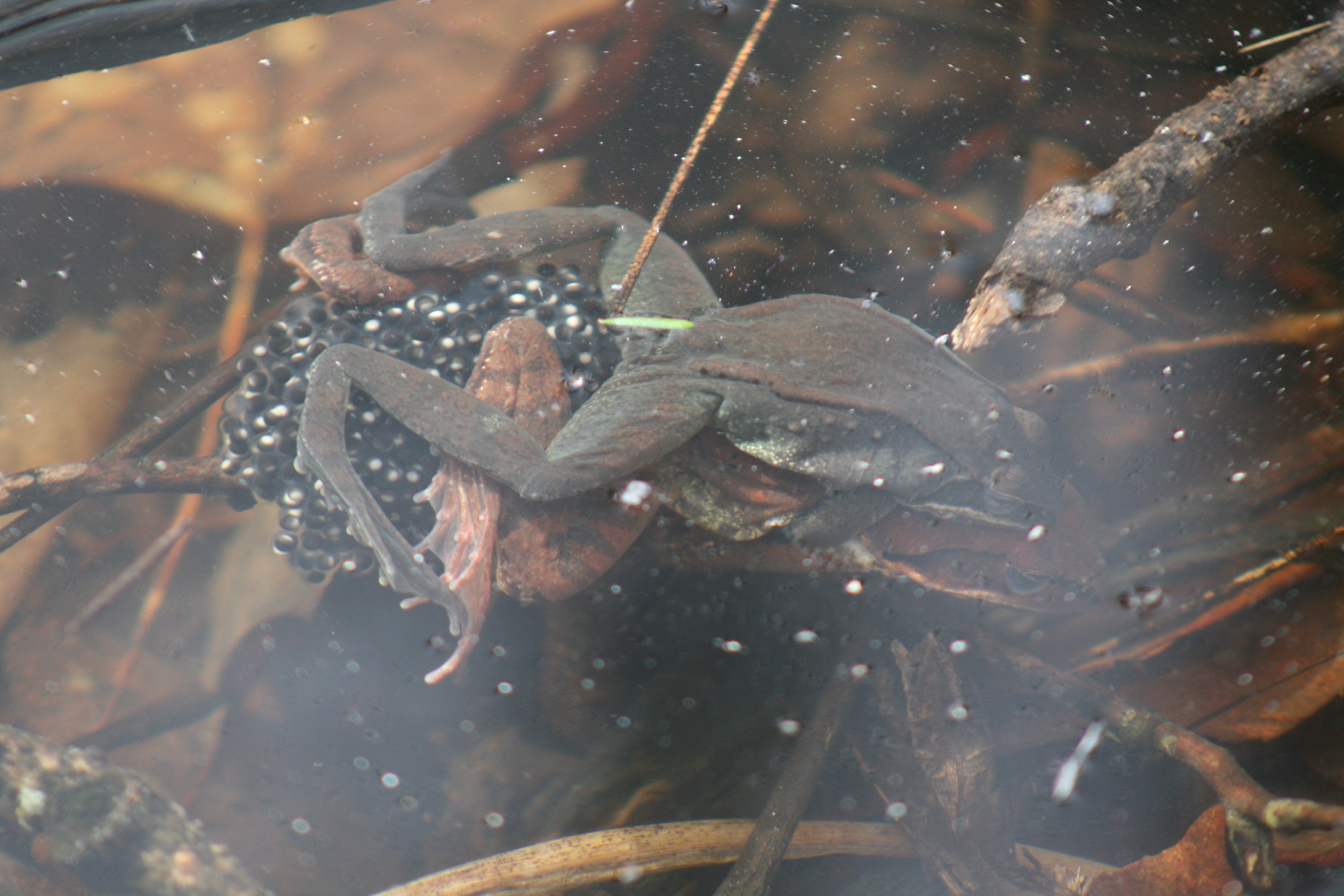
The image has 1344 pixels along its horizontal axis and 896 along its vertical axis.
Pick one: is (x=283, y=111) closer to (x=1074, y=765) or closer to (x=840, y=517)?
(x=840, y=517)

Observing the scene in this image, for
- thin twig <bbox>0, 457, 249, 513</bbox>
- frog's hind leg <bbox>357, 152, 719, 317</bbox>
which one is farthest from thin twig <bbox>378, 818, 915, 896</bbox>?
frog's hind leg <bbox>357, 152, 719, 317</bbox>

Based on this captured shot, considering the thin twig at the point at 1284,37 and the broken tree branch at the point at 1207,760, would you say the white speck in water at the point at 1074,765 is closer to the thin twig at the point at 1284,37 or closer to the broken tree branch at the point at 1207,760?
the broken tree branch at the point at 1207,760

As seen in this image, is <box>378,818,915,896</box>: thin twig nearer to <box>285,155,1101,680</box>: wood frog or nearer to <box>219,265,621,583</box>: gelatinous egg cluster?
<box>285,155,1101,680</box>: wood frog

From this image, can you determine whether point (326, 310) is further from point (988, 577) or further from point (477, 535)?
point (988, 577)

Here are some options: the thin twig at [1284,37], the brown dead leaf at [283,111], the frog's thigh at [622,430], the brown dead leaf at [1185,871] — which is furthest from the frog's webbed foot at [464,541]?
the thin twig at [1284,37]

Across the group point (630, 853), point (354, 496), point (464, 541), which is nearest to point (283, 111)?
point (354, 496)

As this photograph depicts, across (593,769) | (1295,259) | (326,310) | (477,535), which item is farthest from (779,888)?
(1295,259)
